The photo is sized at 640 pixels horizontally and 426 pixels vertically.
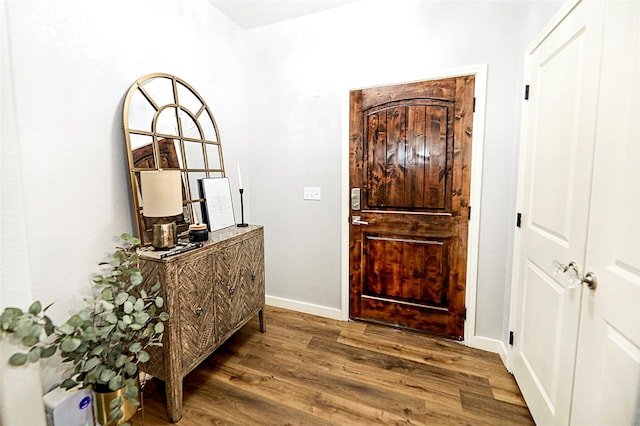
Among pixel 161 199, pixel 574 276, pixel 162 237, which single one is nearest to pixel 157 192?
pixel 161 199

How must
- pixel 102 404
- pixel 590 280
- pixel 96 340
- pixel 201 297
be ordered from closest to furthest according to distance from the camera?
pixel 590 280 < pixel 96 340 < pixel 102 404 < pixel 201 297

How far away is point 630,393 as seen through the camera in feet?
2.85

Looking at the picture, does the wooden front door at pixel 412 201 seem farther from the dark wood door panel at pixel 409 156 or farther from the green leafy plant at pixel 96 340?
the green leafy plant at pixel 96 340

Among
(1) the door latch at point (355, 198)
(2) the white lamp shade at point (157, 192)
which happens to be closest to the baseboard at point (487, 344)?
(1) the door latch at point (355, 198)

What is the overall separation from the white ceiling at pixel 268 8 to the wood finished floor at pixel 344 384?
281 centimetres

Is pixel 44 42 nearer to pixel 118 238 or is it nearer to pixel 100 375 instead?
pixel 118 238

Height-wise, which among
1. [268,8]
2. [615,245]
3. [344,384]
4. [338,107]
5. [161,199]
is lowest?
[344,384]

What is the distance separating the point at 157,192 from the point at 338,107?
164 centimetres

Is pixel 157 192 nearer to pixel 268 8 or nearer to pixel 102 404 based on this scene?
pixel 102 404

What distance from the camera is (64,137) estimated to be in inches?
57.4

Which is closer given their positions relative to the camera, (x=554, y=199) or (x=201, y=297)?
(x=554, y=199)

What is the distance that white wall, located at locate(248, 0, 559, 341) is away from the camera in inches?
80.1

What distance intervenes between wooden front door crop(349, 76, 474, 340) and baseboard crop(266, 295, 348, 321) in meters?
0.26

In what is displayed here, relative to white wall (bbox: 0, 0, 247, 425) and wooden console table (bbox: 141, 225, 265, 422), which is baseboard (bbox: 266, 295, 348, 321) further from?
white wall (bbox: 0, 0, 247, 425)
